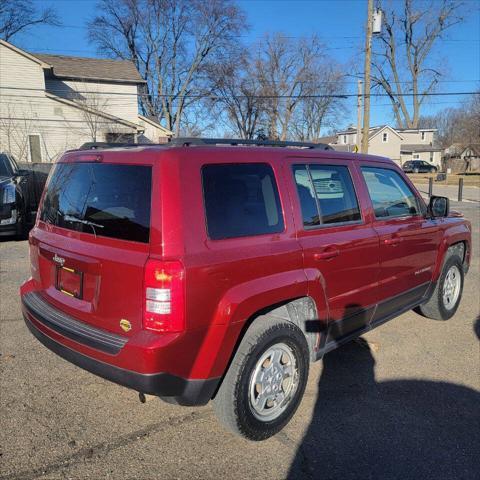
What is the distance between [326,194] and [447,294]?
2.55 m

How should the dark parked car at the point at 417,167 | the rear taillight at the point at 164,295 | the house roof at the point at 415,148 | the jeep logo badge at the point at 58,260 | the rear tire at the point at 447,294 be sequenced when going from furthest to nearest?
the house roof at the point at 415,148, the dark parked car at the point at 417,167, the rear tire at the point at 447,294, the jeep logo badge at the point at 58,260, the rear taillight at the point at 164,295

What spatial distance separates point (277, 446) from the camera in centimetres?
278

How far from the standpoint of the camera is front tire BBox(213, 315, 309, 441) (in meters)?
2.62

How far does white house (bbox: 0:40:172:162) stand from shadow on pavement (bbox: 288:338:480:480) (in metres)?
20.5

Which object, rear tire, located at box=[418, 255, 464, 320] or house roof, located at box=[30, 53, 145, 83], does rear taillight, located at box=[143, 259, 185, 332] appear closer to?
rear tire, located at box=[418, 255, 464, 320]

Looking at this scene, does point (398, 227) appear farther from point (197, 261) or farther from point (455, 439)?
point (197, 261)

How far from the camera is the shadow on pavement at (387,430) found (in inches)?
101

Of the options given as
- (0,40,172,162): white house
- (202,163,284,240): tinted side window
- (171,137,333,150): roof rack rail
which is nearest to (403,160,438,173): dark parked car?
(0,40,172,162): white house

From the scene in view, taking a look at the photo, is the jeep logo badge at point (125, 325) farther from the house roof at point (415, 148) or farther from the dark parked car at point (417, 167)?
the house roof at point (415, 148)

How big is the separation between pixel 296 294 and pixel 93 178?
1485 millimetres

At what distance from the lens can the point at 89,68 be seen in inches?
1091

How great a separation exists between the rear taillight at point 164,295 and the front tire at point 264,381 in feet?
1.65

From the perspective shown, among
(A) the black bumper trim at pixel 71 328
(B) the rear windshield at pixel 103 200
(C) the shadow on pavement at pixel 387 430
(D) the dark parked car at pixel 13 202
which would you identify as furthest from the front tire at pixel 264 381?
(D) the dark parked car at pixel 13 202

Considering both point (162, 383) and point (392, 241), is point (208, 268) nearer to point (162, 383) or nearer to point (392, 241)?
point (162, 383)
